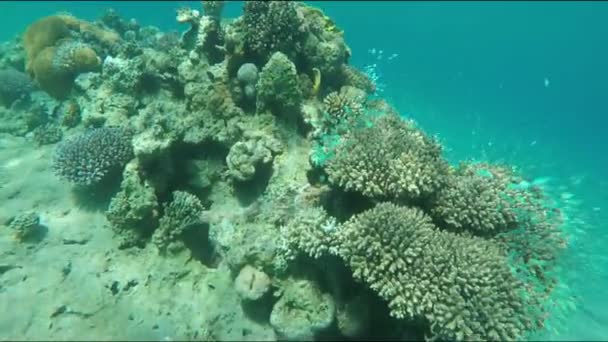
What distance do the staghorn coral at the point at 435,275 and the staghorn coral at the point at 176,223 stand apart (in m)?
2.61

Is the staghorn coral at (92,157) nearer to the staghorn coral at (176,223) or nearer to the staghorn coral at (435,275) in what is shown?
the staghorn coral at (176,223)

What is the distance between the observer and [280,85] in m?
7.09

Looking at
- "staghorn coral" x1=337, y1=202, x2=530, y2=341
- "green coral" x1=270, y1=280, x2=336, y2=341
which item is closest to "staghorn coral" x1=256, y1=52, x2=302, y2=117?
"staghorn coral" x1=337, y1=202, x2=530, y2=341

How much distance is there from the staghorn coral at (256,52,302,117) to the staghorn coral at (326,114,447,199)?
5.26 ft

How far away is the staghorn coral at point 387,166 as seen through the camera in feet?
18.2

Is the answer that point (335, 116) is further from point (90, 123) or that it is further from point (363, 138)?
point (90, 123)

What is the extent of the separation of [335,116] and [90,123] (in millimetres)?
6195

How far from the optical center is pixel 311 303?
5266mm

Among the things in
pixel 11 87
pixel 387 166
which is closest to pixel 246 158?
pixel 387 166

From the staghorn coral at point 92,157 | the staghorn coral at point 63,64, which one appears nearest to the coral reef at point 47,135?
the staghorn coral at point 63,64

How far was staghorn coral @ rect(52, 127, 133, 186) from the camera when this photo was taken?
7648 mm

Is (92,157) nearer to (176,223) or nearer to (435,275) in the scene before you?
(176,223)

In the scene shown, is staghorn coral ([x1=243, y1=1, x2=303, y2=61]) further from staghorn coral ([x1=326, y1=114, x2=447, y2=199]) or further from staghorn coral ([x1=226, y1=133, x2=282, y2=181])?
staghorn coral ([x1=326, y1=114, x2=447, y2=199])

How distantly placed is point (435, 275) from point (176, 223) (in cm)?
408
